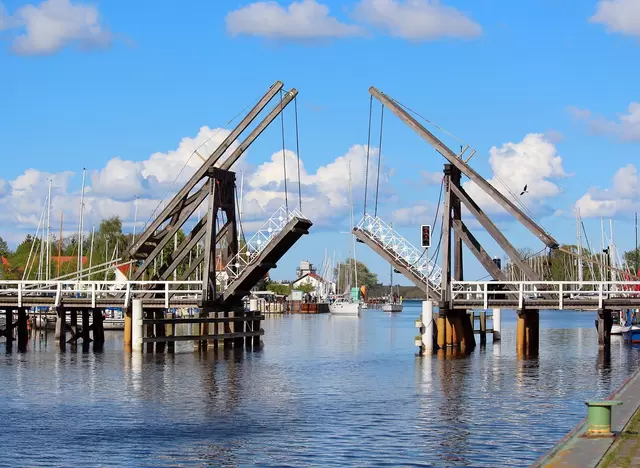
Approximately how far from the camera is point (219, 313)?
45938 mm

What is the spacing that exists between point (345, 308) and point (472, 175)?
9068 centimetres

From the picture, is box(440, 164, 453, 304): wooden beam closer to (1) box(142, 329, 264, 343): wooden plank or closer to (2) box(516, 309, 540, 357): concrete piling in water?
(2) box(516, 309, 540, 357): concrete piling in water

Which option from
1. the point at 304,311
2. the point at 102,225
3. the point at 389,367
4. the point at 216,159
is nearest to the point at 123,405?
the point at 389,367

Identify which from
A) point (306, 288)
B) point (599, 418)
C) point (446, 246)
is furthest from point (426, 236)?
point (306, 288)

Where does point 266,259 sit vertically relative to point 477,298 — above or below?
above

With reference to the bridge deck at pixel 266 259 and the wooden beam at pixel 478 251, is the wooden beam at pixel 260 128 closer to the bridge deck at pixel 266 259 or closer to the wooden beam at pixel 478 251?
the bridge deck at pixel 266 259

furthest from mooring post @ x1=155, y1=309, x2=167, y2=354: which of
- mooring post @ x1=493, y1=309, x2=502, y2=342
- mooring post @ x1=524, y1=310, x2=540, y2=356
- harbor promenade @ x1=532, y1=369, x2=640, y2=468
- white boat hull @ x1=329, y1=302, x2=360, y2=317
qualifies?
white boat hull @ x1=329, y1=302, x2=360, y2=317

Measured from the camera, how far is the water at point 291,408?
19.2 metres

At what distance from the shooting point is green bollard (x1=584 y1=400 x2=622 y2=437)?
16.3m

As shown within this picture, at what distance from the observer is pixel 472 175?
40.3 meters

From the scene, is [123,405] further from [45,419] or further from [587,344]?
[587,344]

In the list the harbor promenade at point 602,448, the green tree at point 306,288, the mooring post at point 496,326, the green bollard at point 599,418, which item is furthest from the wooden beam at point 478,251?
the green tree at point 306,288

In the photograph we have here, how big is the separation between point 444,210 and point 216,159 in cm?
928

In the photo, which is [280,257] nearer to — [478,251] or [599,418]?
[478,251]
